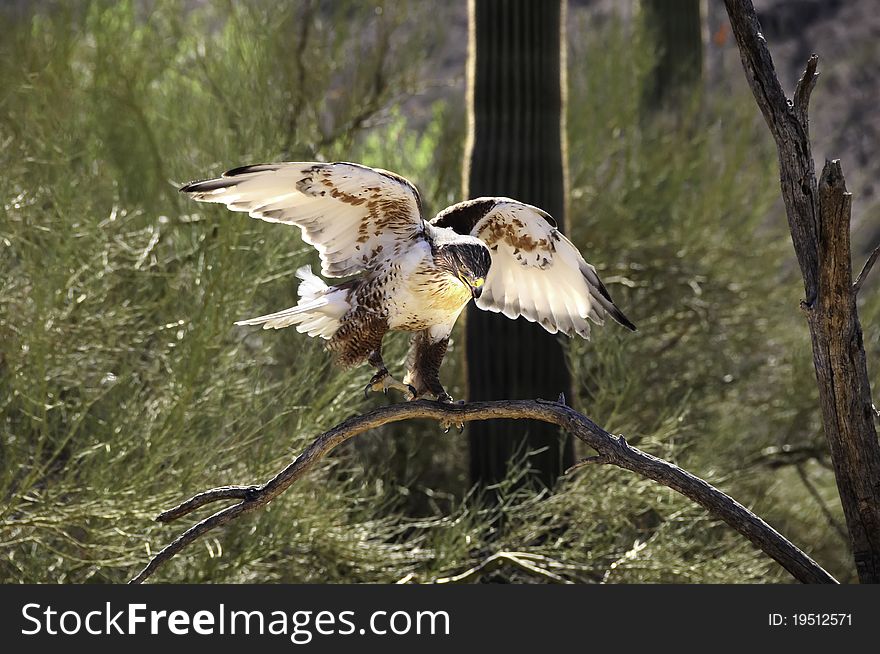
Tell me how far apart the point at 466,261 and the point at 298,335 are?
121 inches

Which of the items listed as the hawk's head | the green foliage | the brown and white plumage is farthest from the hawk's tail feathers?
the green foliage

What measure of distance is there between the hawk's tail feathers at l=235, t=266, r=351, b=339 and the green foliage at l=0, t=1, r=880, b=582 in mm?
1215

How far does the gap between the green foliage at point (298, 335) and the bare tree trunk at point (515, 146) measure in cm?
25

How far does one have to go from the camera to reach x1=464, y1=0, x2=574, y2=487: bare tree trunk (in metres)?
5.66

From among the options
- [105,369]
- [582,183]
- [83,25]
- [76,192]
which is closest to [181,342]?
[105,369]

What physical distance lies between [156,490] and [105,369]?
28.1 inches

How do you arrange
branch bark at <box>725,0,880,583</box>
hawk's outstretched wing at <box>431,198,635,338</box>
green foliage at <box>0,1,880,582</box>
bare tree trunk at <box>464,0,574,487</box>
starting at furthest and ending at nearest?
bare tree trunk at <box>464,0,574,487</box>, green foliage at <box>0,1,880,582</box>, hawk's outstretched wing at <box>431,198,635,338</box>, branch bark at <box>725,0,880,583</box>

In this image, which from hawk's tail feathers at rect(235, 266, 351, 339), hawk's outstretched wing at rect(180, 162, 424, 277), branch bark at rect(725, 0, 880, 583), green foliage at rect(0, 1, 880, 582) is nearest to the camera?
branch bark at rect(725, 0, 880, 583)

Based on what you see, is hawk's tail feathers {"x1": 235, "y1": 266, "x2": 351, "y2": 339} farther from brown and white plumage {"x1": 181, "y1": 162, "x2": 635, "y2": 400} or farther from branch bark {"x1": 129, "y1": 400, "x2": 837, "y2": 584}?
branch bark {"x1": 129, "y1": 400, "x2": 837, "y2": 584}

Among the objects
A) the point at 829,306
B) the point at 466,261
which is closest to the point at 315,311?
the point at 466,261

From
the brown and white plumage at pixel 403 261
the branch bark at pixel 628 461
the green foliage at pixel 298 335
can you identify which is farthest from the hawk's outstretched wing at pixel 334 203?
the green foliage at pixel 298 335

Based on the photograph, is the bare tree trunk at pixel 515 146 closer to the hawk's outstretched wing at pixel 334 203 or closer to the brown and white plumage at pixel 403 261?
the brown and white plumage at pixel 403 261

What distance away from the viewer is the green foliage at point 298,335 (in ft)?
15.7

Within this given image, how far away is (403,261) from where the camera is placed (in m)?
3.31
